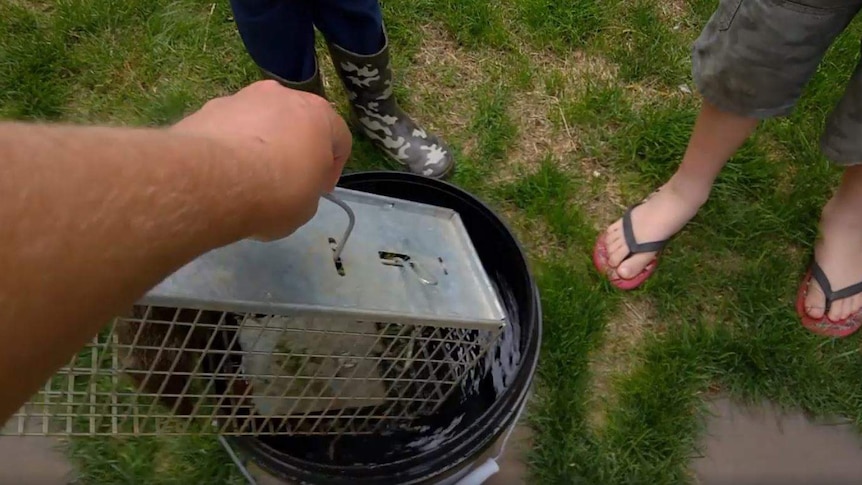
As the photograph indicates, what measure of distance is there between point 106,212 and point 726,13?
0.88 m

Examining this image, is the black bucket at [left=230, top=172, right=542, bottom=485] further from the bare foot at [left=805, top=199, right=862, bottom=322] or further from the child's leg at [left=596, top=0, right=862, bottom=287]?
the bare foot at [left=805, top=199, right=862, bottom=322]

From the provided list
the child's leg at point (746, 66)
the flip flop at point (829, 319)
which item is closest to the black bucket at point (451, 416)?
the child's leg at point (746, 66)

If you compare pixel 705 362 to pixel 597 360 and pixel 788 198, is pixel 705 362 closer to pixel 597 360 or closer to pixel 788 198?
pixel 597 360

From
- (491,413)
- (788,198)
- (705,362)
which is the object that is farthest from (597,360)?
(788,198)

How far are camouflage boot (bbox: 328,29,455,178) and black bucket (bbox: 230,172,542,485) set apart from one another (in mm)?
243

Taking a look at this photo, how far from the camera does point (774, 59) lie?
3.27 ft

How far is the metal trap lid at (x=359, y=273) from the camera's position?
0.70 m

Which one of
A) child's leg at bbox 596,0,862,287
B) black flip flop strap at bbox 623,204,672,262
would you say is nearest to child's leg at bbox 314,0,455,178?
black flip flop strap at bbox 623,204,672,262

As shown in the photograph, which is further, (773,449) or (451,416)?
(773,449)

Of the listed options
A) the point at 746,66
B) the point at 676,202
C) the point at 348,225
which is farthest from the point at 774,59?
the point at 348,225

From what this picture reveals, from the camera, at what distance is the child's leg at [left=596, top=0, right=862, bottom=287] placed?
3.14 feet

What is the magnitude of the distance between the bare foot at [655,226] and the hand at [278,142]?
32.7 inches

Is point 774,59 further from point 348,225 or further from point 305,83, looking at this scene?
point 305,83

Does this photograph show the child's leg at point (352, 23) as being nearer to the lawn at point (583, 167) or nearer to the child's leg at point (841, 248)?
the lawn at point (583, 167)
